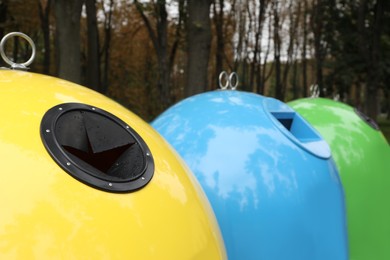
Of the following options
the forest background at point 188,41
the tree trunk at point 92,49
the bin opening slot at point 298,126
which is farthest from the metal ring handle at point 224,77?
the tree trunk at point 92,49

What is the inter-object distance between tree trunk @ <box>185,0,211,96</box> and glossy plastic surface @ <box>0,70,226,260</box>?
4.86 meters

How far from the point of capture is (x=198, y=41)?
21.8 feet

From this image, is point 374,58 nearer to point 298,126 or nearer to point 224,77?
point 224,77

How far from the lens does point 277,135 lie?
9.86 feet

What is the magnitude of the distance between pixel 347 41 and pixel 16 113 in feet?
57.6

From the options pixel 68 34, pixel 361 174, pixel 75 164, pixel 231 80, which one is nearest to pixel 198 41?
pixel 68 34

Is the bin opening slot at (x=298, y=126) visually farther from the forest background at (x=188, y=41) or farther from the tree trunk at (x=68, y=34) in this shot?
the tree trunk at (x=68, y=34)

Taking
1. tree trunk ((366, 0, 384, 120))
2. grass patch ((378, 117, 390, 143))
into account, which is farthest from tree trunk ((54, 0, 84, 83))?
grass patch ((378, 117, 390, 143))

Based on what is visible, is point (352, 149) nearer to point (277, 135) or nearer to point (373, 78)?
point (277, 135)

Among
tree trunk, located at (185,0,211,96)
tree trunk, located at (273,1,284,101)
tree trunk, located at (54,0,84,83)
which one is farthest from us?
tree trunk, located at (273,1,284,101)

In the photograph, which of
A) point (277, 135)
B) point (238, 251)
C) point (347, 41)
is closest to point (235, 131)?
point (277, 135)

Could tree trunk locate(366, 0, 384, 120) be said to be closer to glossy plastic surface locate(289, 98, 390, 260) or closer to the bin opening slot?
glossy plastic surface locate(289, 98, 390, 260)

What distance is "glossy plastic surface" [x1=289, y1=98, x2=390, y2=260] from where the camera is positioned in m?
3.75

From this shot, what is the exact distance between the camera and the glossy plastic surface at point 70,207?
1352 millimetres
